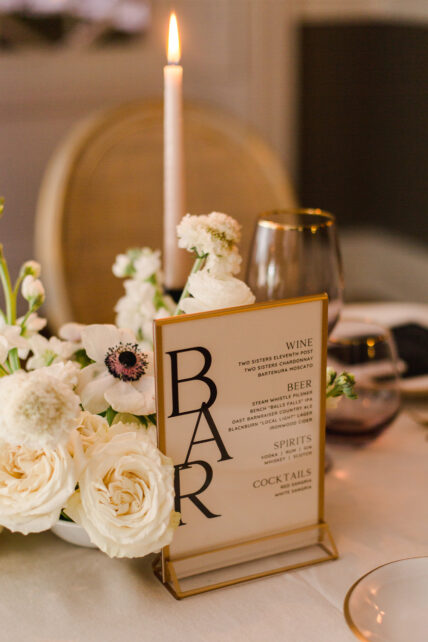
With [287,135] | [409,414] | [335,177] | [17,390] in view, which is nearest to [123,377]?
[17,390]

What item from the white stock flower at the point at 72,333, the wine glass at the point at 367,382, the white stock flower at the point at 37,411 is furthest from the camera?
the wine glass at the point at 367,382

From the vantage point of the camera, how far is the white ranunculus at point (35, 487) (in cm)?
57

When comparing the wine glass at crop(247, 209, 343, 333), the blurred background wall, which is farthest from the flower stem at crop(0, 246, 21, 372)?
the blurred background wall

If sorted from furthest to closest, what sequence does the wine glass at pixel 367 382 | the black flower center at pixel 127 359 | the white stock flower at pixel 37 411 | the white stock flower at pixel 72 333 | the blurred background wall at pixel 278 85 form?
the blurred background wall at pixel 278 85 < the wine glass at pixel 367 382 < the white stock flower at pixel 72 333 < the black flower center at pixel 127 359 < the white stock flower at pixel 37 411

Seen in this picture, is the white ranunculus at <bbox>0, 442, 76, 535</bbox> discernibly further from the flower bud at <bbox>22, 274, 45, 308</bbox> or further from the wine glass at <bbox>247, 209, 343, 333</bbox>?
the wine glass at <bbox>247, 209, 343, 333</bbox>

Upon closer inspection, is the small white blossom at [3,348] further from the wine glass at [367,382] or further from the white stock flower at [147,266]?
the wine glass at [367,382]

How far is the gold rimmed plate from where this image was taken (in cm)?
56

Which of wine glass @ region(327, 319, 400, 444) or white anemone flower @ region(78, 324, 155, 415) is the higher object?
white anemone flower @ region(78, 324, 155, 415)

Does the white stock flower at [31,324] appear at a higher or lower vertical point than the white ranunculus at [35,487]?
higher

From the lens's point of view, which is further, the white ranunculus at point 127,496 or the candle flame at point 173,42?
the candle flame at point 173,42

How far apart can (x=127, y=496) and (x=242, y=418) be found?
11 cm

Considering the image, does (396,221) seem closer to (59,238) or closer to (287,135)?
(287,135)

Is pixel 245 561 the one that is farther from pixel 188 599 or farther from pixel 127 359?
pixel 127 359

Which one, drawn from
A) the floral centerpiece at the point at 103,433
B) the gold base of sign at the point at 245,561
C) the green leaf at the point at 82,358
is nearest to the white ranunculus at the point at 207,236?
the floral centerpiece at the point at 103,433
